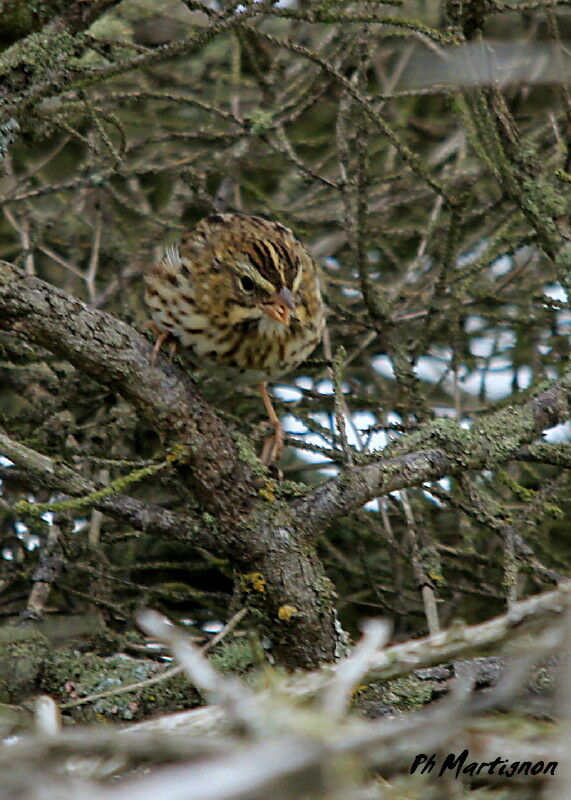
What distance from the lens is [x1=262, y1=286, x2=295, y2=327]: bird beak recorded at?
393 cm

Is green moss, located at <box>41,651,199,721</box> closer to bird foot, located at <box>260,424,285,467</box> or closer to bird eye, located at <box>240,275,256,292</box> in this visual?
bird foot, located at <box>260,424,285,467</box>

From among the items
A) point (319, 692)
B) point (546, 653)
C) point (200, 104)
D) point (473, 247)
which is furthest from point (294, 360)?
point (546, 653)

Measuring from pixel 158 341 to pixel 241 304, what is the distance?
0.69 m

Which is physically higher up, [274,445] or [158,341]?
[158,341]

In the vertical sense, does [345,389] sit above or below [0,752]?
above

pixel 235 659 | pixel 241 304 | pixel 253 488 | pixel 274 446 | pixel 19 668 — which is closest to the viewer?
pixel 253 488

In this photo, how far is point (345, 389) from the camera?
4902mm

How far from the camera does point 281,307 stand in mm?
3980

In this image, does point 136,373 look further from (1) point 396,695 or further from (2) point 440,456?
(1) point 396,695

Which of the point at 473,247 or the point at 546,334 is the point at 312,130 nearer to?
the point at 473,247

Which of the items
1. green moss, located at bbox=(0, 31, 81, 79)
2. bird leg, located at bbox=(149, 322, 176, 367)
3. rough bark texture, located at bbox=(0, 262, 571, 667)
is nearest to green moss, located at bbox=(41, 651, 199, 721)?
rough bark texture, located at bbox=(0, 262, 571, 667)

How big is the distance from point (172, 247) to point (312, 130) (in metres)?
2.07

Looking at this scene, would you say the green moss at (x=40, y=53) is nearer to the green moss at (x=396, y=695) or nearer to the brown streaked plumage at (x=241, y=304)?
the brown streaked plumage at (x=241, y=304)

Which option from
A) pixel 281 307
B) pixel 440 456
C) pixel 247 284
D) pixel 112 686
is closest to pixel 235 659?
pixel 112 686
